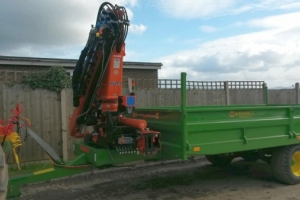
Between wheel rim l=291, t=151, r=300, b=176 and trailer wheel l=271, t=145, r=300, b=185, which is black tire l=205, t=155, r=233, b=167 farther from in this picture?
wheel rim l=291, t=151, r=300, b=176

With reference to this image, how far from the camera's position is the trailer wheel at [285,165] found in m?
6.55

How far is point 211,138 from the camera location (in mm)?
5645

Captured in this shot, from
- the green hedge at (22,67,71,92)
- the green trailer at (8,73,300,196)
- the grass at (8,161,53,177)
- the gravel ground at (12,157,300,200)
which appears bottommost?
the gravel ground at (12,157,300,200)

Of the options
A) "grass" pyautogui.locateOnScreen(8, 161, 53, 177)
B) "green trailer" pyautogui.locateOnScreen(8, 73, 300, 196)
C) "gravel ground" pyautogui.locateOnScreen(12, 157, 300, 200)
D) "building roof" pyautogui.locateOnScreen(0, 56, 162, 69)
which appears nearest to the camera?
"green trailer" pyautogui.locateOnScreen(8, 73, 300, 196)

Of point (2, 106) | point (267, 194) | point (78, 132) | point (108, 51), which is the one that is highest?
point (108, 51)

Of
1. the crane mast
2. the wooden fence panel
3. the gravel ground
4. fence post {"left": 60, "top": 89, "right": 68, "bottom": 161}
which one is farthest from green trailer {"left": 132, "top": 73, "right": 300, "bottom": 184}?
the wooden fence panel

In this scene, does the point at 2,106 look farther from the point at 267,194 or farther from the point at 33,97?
the point at 267,194

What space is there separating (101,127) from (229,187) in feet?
8.64

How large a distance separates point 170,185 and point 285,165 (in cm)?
212

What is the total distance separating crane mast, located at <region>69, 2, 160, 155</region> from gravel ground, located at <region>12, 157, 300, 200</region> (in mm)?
994

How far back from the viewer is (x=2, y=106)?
25.7ft

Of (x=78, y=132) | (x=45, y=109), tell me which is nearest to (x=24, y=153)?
(x=45, y=109)

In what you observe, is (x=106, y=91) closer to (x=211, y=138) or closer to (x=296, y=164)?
(x=211, y=138)

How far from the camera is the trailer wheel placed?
21.5 feet
